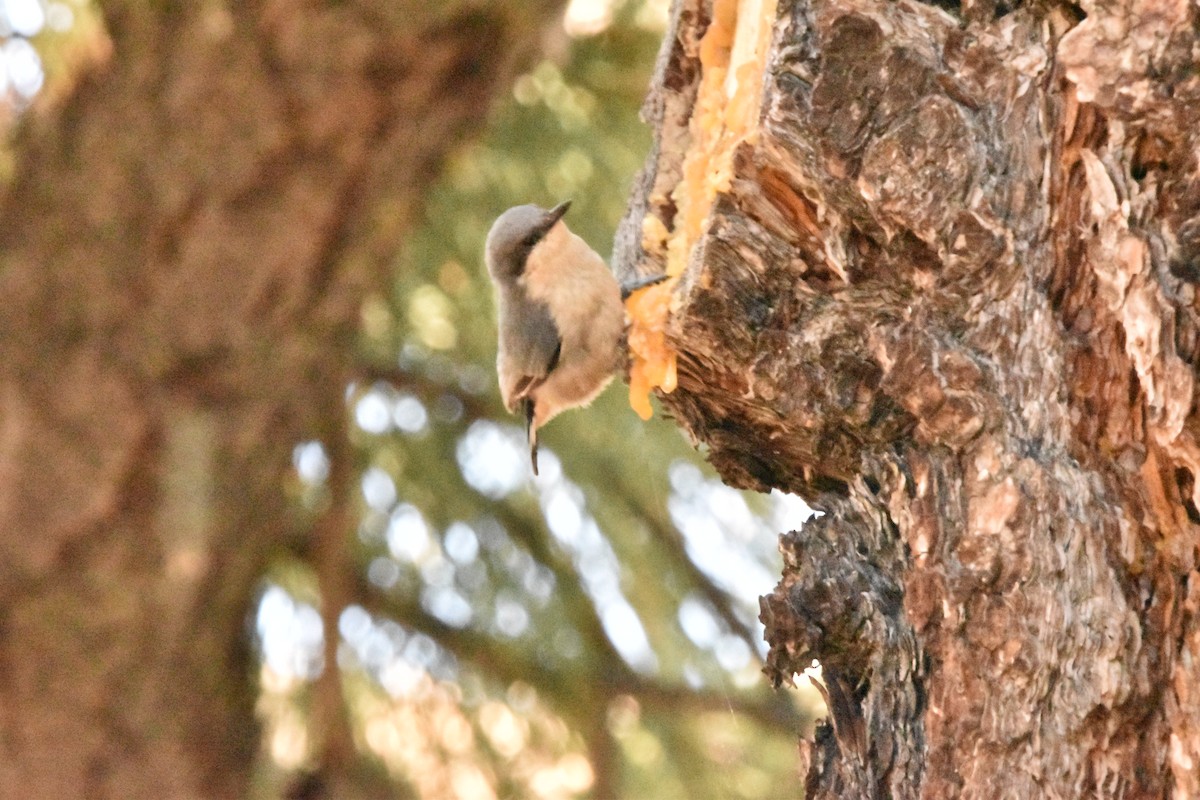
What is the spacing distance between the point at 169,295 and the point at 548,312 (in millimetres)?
894

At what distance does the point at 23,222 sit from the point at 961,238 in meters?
2.00

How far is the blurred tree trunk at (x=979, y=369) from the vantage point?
0.99 metres

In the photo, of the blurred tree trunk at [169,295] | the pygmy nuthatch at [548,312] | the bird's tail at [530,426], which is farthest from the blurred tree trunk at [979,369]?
the blurred tree trunk at [169,295]

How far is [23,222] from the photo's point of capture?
2.48 m

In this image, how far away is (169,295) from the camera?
2.45 metres

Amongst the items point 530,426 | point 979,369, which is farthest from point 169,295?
point 979,369

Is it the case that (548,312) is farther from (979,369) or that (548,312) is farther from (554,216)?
(979,369)

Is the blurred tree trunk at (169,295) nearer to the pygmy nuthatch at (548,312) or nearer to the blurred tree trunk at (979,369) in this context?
the pygmy nuthatch at (548,312)

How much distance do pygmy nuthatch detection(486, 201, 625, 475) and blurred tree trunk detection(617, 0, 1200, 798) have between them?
0.55m

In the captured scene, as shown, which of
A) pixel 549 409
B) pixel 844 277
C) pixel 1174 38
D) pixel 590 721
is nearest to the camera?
pixel 1174 38

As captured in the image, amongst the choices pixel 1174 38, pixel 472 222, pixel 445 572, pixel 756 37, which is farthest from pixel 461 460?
pixel 1174 38

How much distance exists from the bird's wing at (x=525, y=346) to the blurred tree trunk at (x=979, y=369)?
2.23 feet

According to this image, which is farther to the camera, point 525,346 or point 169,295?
point 169,295

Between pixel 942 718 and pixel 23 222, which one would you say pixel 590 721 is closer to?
pixel 23 222
